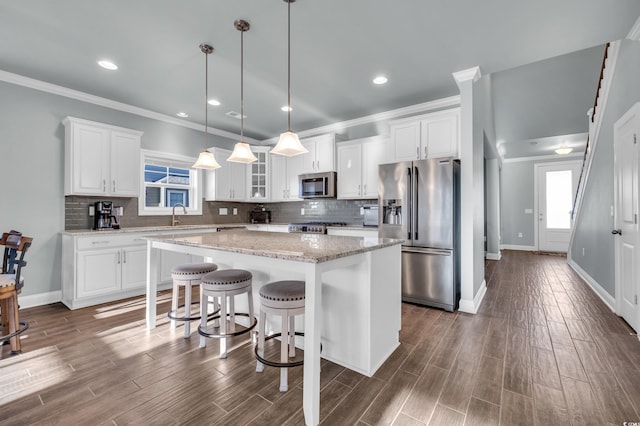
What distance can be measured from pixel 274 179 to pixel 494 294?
408cm

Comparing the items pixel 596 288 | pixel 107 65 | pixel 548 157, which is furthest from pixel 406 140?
pixel 548 157

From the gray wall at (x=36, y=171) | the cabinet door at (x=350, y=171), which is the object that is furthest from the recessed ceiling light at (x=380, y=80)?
the gray wall at (x=36, y=171)

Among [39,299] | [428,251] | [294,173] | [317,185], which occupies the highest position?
[294,173]

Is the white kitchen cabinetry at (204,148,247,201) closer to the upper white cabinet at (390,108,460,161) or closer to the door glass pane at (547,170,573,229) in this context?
the upper white cabinet at (390,108,460,161)

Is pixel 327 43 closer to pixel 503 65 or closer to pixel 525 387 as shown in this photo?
pixel 503 65

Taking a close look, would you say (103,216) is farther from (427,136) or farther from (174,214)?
(427,136)

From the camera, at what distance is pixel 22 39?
8.69ft

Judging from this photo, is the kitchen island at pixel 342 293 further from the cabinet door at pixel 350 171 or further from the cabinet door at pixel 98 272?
the cabinet door at pixel 350 171

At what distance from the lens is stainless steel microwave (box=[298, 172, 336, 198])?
15.8ft

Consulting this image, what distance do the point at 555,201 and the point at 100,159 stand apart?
33.6 feet

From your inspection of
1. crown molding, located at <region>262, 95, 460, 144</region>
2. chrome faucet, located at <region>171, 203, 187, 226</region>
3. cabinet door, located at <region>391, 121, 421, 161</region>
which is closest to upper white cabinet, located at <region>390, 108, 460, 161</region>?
cabinet door, located at <region>391, 121, 421, 161</region>

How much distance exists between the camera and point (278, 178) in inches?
221

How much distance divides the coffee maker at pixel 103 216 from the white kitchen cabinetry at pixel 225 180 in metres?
1.54

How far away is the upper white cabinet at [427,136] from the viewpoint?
3.59 metres
